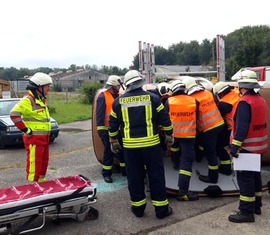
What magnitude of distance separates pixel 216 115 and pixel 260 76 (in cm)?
998

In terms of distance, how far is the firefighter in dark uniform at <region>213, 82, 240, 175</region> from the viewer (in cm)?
568

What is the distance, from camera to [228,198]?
5.17 meters

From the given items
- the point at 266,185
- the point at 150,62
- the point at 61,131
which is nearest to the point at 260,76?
the point at 150,62

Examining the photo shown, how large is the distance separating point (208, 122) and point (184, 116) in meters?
0.47

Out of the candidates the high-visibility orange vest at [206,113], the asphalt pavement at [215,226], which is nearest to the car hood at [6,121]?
the high-visibility orange vest at [206,113]

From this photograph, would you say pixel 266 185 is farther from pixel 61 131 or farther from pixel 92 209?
pixel 61 131

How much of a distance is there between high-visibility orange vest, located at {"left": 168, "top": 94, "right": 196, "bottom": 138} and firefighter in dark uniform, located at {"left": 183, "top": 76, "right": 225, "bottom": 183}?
27 centimetres

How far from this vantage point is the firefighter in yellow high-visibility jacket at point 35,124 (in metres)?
4.90

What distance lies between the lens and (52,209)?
13.7 feet

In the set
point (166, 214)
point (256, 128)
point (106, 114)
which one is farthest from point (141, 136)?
point (106, 114)

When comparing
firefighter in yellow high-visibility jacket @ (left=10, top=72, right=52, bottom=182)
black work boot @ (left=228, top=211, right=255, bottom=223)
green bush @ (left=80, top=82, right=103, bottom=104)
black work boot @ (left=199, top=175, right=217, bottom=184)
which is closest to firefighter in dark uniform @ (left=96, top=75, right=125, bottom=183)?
firefighter in yellow high-visibility jacket @ (left=10, top=72, right=52, bottom=182)

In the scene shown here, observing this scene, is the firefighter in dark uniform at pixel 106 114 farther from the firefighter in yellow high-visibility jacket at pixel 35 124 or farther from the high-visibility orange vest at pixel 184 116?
the high-visibility orange vest at pixel 184 116

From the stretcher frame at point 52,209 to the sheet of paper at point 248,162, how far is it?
6.11 ft

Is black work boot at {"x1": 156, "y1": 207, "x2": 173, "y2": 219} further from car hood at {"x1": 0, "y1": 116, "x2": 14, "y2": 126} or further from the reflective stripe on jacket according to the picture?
car hood at {"x1": 0, "y1": 116, "x2": 14, "y2": 126}
